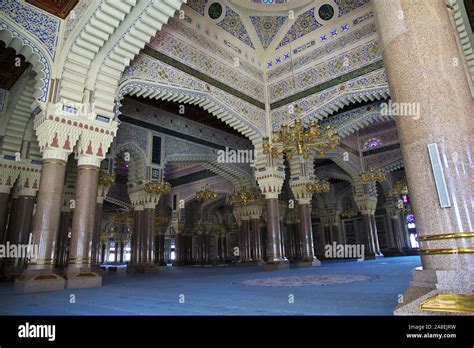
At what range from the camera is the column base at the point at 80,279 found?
5.34 metres

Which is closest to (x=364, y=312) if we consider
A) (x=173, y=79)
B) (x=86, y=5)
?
(x=86, y=5)

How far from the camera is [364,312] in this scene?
7.58 feet

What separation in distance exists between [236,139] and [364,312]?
12.0 metres

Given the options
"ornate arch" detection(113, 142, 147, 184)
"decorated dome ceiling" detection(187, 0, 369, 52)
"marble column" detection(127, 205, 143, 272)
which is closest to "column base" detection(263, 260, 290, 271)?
"marble column" detection(127, 205, 143, 272)

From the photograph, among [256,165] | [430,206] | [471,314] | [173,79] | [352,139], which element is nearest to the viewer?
[471,314]

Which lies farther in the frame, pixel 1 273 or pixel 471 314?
pixel 1 273

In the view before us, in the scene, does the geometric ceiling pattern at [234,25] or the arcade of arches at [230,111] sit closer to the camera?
the arcade of arches at [230,111]

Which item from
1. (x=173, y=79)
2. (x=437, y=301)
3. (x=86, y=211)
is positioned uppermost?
(x=173, y=79)

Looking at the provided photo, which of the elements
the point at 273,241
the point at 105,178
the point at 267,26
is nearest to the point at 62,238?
the point at 105,178

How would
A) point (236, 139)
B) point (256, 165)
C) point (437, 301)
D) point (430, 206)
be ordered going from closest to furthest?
point (437, 301), point (430, 206), point (256, 165), point (236, 139)

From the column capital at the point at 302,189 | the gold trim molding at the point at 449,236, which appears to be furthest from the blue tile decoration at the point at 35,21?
the column capital at the point at 302,189

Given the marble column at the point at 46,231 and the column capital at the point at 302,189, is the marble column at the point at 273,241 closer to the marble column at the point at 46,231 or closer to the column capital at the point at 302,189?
the column capital at the point at 302,189

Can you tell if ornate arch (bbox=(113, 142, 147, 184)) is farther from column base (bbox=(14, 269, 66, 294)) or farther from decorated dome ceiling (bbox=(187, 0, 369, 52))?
column base (bbox=(14, 269, 66, 294))
